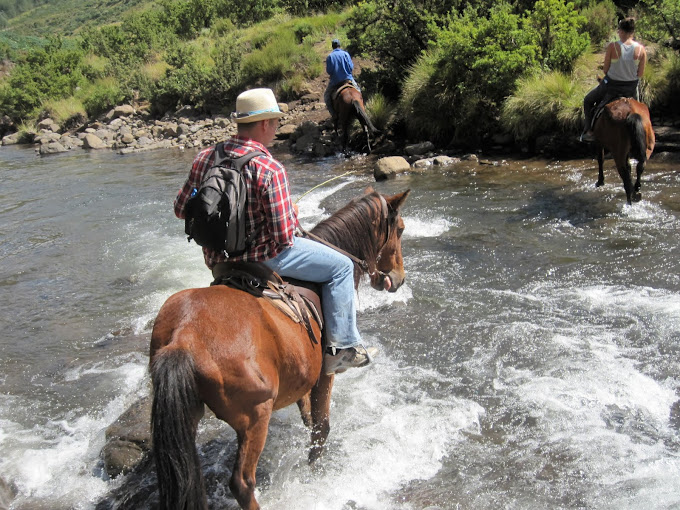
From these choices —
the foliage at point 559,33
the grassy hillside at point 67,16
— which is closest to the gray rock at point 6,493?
the foliage at point 559,33

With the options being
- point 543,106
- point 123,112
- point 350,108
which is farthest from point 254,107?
point 123,112

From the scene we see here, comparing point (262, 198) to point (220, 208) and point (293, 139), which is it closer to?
point (220, 208)

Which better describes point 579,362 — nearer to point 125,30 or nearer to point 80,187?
point 80,187

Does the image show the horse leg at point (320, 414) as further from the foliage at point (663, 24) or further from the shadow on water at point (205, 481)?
the foliage at point (663, 24)

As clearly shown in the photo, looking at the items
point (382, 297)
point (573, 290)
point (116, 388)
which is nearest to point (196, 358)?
point (116, 388)

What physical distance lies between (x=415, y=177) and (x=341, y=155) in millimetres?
3852

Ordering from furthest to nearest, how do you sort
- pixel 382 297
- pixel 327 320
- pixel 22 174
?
pixel 22 174
pixel 382 297
pixel 327 320

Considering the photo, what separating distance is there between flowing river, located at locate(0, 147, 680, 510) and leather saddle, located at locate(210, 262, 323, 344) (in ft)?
4.38

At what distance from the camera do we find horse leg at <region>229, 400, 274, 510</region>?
9.51ft

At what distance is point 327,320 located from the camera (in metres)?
3.67

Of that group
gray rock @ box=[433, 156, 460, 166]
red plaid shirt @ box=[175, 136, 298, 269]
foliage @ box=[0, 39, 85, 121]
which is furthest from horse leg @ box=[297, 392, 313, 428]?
foliage @ box=[0, 39, 85, 121]

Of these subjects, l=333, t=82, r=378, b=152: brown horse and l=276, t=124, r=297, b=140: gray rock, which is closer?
l=333, t=82, r=378, b=152: brown horse

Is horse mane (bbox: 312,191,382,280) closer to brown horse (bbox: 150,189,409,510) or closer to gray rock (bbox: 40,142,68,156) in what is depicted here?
brown horse (bbox: 150,189,409,510)

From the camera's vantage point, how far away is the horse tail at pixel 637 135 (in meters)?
8.46
